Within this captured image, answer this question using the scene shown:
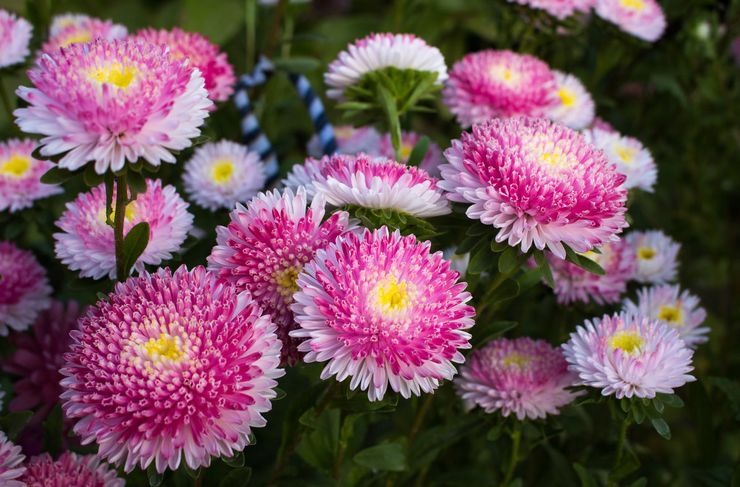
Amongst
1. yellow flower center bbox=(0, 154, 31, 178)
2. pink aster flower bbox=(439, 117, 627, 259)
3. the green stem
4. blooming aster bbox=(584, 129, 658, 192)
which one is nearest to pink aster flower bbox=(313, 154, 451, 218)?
pink aster flower bbox=(439, 117, 627, 259)

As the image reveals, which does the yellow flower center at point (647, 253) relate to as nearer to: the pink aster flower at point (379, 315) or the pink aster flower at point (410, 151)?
the pink aster flower at point (410, 151)

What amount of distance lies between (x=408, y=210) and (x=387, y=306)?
14 centimetres

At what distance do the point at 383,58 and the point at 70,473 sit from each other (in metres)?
0.56

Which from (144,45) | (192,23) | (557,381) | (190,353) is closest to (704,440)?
(557,381)

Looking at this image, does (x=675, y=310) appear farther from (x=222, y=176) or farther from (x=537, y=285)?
(x=222, y=176)

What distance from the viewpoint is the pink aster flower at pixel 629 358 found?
28.3 inches

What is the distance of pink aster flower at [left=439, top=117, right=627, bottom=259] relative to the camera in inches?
26.2

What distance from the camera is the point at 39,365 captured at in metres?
0.95

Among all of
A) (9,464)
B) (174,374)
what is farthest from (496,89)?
(9,464)

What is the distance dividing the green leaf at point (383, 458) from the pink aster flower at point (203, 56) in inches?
18.9

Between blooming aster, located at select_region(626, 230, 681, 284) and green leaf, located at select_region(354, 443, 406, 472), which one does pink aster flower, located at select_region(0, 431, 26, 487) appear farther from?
blooming aster, located at select_region(626, 230, 681, 284)

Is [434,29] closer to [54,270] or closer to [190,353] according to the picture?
[54,270]

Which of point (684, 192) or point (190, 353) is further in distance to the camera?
point (684, 192)

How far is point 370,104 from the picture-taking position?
898 millimetres
